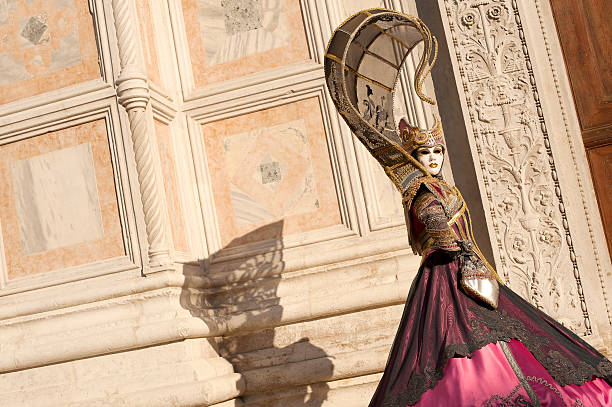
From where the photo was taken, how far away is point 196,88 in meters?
5.02

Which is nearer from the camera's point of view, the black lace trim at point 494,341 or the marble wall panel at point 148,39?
the black lace trim at point 494,341

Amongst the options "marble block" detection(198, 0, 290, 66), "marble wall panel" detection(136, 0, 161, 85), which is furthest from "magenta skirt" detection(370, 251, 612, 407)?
"marble wall panel" detection(136, 0, 161, 85)

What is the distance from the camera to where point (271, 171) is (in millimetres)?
4801

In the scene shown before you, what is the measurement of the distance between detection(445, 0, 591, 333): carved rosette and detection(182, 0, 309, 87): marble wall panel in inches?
44.9

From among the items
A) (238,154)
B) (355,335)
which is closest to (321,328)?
(355,335)

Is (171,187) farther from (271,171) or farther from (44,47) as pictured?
(44,47)

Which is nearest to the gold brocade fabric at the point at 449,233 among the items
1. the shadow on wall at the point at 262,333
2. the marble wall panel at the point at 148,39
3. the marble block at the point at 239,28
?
the shadow on wall at the point at 262,333

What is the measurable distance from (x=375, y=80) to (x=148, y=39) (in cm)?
208

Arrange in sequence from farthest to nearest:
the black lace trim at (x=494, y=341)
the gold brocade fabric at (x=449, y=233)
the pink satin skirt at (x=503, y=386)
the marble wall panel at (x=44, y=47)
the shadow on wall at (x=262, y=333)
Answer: the marble wall panel at (x=44, y=47) < the shadow on wall at (x=262, y=333) < the gold brocade fabric at (x=449, y=233) < the black lace trim at (x=494, y=341) < the pink satin skirt at (x=503, y=386)

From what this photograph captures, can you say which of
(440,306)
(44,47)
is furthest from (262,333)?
(44,47)

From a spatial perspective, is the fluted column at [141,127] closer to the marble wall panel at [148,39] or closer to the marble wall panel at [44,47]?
the marble wall panel at [148,39]

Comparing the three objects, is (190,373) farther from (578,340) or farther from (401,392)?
(578,340)

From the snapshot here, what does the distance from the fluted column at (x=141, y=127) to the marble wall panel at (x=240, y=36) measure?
0.55 m

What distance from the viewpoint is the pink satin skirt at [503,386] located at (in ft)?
8.48
